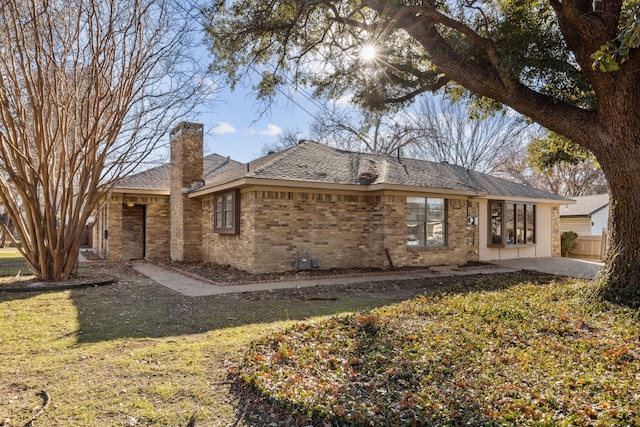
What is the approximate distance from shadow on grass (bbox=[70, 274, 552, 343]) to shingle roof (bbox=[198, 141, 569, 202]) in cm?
337

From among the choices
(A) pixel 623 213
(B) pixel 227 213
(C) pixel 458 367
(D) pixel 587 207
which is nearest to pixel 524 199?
(D) pixel 587 207

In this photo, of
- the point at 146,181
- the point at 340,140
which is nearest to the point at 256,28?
the point at 146,181

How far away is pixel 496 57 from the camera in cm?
718

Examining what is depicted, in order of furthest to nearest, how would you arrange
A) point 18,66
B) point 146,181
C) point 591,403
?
point 146,181, point 18,66, point 591,403

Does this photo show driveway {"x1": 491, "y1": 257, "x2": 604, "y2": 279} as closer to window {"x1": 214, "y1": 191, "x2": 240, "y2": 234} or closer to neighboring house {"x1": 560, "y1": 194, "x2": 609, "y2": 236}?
neighboring house {"x1": 560, "y1": 194, "x2": 609, "y2": 236}

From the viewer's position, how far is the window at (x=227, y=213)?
11.4m

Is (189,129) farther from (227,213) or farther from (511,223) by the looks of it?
(511,223)

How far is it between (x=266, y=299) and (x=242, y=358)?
3492 mm

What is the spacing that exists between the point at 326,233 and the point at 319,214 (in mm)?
596

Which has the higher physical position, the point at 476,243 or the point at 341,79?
the point at 341,79

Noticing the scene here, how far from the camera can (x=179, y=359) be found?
4336mm

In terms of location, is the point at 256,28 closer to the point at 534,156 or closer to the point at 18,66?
the point at 18,66

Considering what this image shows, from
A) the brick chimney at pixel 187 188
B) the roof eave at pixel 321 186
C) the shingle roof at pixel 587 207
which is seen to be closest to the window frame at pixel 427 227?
the roof eave at pixel 321 186

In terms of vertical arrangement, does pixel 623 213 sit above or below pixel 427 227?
above
